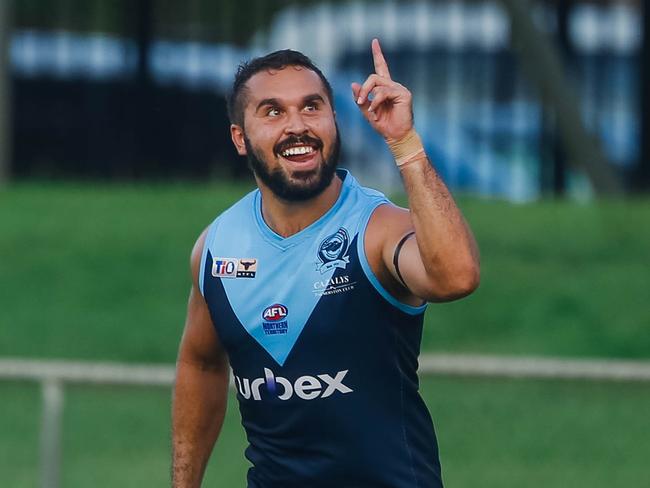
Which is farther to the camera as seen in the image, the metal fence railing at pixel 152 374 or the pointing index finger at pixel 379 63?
the metal fence railing at pixel 152 374

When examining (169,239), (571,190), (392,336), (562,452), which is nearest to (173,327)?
(169,239)

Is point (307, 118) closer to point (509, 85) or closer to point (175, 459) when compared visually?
point (175, 459)

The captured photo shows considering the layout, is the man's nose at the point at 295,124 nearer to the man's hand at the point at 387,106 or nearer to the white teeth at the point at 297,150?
the white teeth at the point at 297,150

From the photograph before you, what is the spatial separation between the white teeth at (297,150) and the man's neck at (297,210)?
0.54ft

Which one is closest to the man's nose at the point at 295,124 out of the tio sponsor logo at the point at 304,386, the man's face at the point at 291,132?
the man's face at the point at 291,132

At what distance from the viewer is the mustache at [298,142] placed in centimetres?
425

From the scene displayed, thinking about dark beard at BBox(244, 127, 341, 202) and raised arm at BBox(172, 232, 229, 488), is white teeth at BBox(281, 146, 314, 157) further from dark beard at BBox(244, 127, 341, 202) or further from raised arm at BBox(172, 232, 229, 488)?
raised arm at BBox(172, 232, 229, 488)

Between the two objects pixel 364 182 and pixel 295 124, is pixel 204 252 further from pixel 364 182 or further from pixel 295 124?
pixel 364 182

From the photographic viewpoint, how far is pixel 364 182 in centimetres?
1403

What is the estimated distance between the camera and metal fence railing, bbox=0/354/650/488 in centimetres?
708

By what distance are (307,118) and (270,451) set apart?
3.04ft

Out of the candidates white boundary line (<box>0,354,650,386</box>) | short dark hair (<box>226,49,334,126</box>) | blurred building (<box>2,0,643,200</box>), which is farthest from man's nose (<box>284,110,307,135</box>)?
blurred building (<box>2,0,643,200</box>)

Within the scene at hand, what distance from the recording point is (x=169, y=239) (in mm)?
11398

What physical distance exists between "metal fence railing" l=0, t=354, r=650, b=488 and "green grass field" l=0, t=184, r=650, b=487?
2.68 ft
